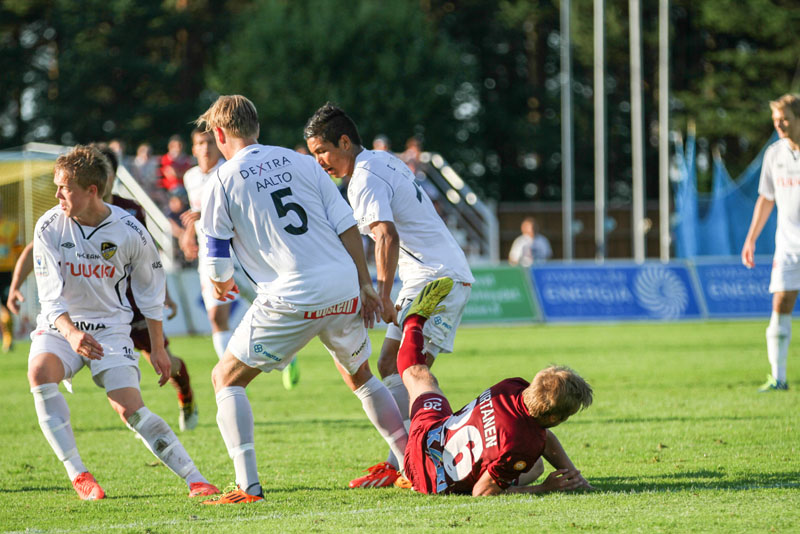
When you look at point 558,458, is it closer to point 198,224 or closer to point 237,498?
point 237,498

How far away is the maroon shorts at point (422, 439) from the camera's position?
590 centimetres

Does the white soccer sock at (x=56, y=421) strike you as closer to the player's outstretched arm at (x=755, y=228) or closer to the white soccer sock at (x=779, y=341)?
the player's outstretched arm at (x=755, y=228)

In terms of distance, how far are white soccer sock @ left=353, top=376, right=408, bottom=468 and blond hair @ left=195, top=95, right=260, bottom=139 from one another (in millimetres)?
1575

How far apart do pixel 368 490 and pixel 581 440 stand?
7.43 ft

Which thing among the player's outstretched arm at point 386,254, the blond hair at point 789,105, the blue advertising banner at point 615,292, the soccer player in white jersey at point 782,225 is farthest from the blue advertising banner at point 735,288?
the player's outstretched arm at point 386,254

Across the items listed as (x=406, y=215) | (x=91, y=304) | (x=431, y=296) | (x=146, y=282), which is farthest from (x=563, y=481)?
(x=91, y=304)

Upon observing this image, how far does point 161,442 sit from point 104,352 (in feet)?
1.95

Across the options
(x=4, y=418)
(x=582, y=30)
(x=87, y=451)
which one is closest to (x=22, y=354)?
(x=4, y=418)

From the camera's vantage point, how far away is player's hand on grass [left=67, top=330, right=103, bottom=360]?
5801mm

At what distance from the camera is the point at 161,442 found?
6125mm

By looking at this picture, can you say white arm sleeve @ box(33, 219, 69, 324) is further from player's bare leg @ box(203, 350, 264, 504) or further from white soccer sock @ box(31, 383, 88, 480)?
player's bare leg @ box(203, 350, 264, 504)

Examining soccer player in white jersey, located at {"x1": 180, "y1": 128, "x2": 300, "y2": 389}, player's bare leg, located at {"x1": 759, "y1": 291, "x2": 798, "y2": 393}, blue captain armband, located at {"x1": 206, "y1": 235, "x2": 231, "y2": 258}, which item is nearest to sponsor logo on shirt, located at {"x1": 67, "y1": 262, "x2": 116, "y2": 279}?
blue captain armband, located at {"x1": 206, "y1": 235, "x2": 231, "y2": 258}

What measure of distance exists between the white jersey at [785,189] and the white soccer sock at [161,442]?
20.4 ft

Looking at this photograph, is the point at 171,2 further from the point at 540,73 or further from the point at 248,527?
the point at 248,527
